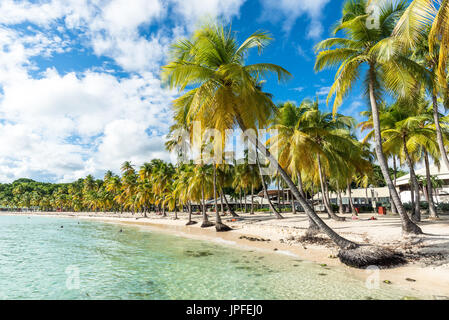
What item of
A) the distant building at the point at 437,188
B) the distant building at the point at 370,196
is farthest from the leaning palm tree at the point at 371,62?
the distant building at the point at 370,196

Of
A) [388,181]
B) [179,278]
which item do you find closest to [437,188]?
[388,181]

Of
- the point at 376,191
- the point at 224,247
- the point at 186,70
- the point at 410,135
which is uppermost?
the point at 186,70

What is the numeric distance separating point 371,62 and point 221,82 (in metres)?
7.17

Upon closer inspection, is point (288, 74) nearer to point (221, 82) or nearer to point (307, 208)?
point (221, 82)

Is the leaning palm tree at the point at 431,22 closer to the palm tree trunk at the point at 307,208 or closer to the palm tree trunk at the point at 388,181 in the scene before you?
the palm tree trunk at the point at 388,181

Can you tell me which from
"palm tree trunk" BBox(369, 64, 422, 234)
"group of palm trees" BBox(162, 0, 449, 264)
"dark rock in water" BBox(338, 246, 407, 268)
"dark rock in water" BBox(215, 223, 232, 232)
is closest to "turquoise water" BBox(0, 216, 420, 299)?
"dark rock in water" BBox(338, 246, 407, 268)

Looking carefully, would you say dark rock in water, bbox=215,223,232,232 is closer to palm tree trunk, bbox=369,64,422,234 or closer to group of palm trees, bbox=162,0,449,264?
group of palm trees, bbox=162,0,449,264

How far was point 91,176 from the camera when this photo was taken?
3164 inches

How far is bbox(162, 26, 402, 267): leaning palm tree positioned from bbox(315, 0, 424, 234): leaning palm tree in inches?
117

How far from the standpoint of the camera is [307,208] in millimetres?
10438

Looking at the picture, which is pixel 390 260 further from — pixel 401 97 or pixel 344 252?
pixel 401 97
